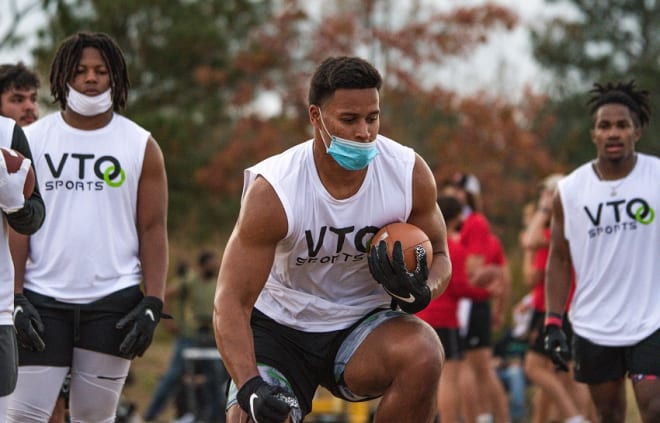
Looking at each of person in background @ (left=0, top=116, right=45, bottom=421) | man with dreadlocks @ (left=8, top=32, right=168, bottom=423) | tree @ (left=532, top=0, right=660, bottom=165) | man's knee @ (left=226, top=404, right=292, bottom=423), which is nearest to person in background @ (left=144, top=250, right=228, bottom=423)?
man with dreadlocks @ (left=8, top=32, right=168, bottom=423)

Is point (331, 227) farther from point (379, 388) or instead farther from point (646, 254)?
point (646, 254)

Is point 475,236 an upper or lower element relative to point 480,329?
upper

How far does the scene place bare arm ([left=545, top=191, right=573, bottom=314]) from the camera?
748 centimetres

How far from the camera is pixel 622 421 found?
7.41 meters

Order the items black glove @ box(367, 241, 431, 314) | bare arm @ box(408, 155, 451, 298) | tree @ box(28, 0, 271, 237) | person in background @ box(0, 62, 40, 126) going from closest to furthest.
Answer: black glove @ box(367, 241, 431, 314)
bare arm @ box(408, 155, 451, 298)
person in background @ box(0, 62, 40, 126)
tree @ box(28, 0, 271, 237)

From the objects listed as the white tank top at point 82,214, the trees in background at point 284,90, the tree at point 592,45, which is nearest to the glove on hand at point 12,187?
the white tank top at point 82,214

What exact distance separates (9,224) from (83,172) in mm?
1047

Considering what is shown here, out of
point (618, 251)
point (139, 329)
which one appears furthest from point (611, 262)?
point (139, 329)

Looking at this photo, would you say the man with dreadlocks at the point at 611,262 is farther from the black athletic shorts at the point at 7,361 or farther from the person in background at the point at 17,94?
the black athletic shorts at the point at 7,361

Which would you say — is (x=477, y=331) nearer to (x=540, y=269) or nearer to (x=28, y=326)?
(x=540, y=269)

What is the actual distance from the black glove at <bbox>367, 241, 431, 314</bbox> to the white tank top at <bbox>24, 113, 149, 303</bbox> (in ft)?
5.23

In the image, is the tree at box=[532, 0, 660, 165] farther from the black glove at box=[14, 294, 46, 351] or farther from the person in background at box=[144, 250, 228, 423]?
the black glove at box=[14, 294, 46, 351]

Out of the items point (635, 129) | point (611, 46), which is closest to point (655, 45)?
point (611, 46)

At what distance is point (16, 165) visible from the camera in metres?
5.05
